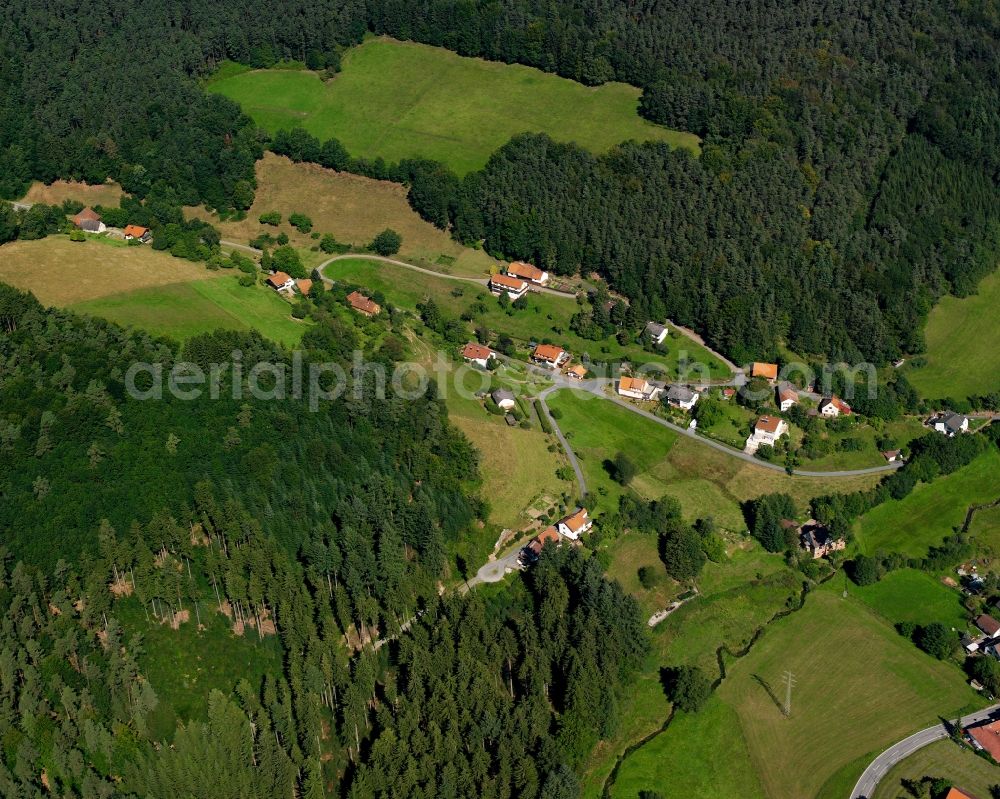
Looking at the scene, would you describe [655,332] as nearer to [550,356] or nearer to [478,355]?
[550,356]

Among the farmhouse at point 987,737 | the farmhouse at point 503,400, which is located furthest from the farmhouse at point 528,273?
the farmhouse at point 987,737

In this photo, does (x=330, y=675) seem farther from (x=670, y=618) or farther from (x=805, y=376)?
(x=805, y=376)

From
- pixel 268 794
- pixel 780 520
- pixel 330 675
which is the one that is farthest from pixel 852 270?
pixel 268 794

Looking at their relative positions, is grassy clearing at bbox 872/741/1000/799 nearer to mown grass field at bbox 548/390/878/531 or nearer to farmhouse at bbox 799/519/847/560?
farmhouse at bbox 799/519/847/560

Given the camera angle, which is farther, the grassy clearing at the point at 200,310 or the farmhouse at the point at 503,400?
the grassy clearing at the point at 200,310

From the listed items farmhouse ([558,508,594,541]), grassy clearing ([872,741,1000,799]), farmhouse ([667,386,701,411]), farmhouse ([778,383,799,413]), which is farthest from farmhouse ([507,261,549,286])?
grassy clearing ([872,741,1000,799])

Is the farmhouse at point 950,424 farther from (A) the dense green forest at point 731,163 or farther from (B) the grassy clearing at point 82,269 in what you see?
(B) the grassy clearing at point 82,269

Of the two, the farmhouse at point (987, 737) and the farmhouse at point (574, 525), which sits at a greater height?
the farmhouse at point (987, 737)

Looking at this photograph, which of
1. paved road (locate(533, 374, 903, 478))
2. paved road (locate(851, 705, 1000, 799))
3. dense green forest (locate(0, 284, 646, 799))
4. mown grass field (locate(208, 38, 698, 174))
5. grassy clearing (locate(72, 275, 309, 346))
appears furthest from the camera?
mown grass field (locate(208, 38, 698, 174))
